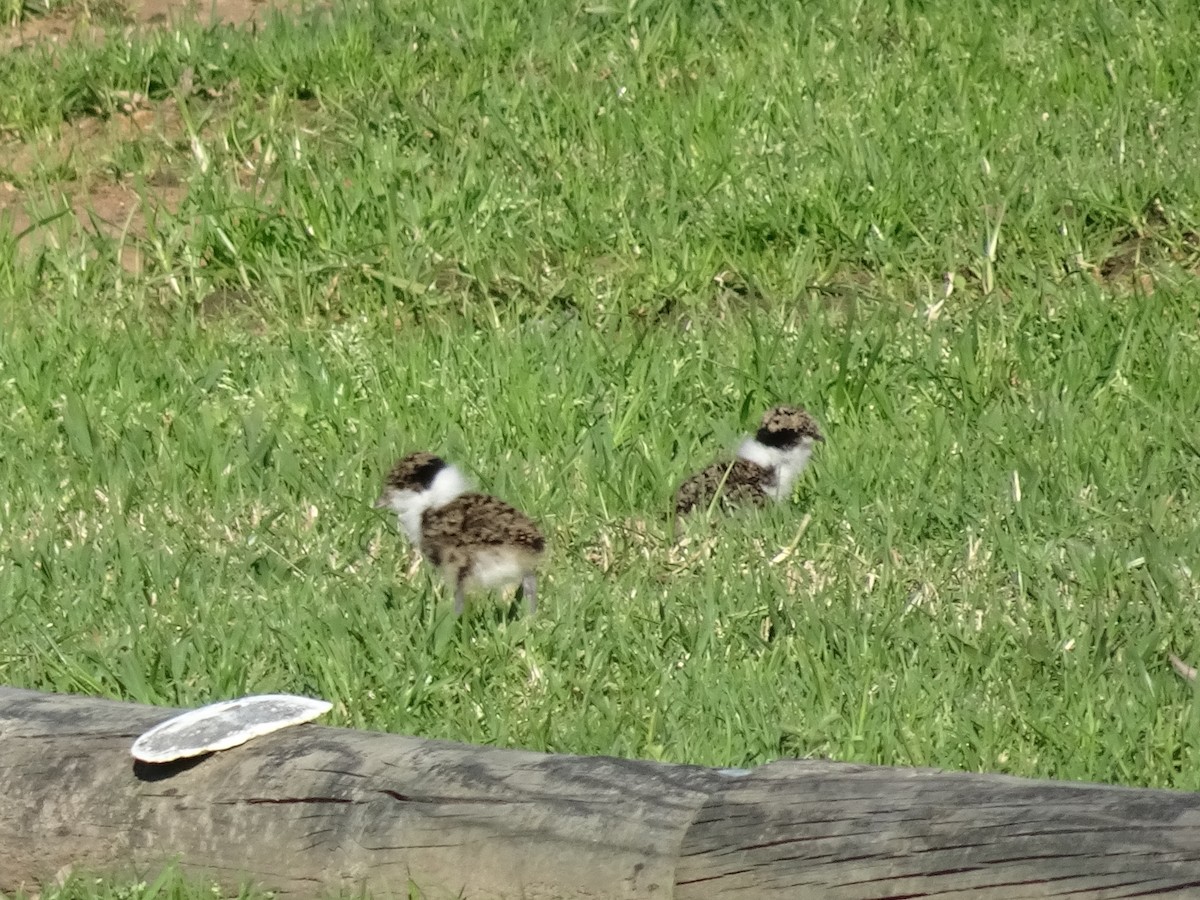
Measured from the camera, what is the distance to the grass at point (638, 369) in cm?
560

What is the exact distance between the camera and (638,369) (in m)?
8.20

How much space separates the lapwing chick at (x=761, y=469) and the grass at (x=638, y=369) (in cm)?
11

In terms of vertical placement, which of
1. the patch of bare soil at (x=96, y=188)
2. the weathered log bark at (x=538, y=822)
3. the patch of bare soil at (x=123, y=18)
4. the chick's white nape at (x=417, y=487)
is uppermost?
the weathered log bark at (x=538, y=822)

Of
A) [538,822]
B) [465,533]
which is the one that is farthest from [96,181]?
[538,822]

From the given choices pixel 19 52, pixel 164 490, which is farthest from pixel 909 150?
pixel 19 52

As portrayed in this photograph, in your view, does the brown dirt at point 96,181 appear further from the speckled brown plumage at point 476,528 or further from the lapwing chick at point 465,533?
the speckled brown plumage at point 476,528

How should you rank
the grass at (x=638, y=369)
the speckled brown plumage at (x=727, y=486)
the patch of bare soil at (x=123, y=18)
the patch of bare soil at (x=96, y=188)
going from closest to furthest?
1. the grass at (x=638, y=369)
2. the speckled brown plumage at (x=727, y=486)
3. the patch of bare soil at (x=96, y=188)
4. the patch of bare soil at (x=123, y=18)

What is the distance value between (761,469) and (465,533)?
135 cm

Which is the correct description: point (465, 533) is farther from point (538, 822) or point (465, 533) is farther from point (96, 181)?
point (96, 181)

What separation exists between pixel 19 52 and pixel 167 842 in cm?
858

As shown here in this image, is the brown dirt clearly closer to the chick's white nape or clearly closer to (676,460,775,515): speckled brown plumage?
the chick's white nape

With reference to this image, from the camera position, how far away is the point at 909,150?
9.62 meters

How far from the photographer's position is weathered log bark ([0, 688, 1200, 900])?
353cm

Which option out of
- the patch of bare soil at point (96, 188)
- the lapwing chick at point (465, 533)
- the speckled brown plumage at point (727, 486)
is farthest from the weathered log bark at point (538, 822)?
the patch of bare soil at point (96, 188)
